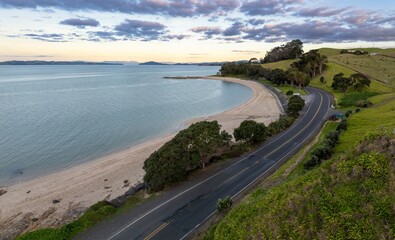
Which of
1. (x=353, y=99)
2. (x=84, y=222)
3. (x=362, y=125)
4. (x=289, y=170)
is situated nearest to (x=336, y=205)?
(x=289, y=170)

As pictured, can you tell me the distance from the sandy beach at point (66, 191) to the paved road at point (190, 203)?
21.2ft

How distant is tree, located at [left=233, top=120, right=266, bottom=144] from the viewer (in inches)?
1697

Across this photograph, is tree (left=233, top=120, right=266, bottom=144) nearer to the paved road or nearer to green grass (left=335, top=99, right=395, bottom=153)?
the paved road

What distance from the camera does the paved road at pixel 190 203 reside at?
24125 millimetres

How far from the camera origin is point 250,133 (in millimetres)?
43031

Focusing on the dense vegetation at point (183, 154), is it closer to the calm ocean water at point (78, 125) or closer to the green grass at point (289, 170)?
the green grass at point (289, 170)

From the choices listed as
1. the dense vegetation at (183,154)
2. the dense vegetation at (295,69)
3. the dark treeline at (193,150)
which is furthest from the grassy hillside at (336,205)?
the dense vegetation at (295,69)

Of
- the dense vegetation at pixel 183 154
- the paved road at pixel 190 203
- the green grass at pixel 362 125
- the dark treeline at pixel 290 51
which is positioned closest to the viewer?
the paved road at pixel 190 203

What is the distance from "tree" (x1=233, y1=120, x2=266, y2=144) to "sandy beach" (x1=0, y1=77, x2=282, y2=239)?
15.7 m

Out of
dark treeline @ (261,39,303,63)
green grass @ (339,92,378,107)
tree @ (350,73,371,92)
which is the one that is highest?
dark treeline @ (261,39,303,63)

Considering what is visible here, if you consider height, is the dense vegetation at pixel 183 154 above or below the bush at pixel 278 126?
above

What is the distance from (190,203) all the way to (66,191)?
1702cm

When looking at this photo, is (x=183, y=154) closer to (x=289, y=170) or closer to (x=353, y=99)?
(x=289, y=170)

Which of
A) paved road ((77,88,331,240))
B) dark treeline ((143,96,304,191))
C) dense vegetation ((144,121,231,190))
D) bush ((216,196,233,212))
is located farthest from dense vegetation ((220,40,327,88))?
bush ((216,196,233,212))
